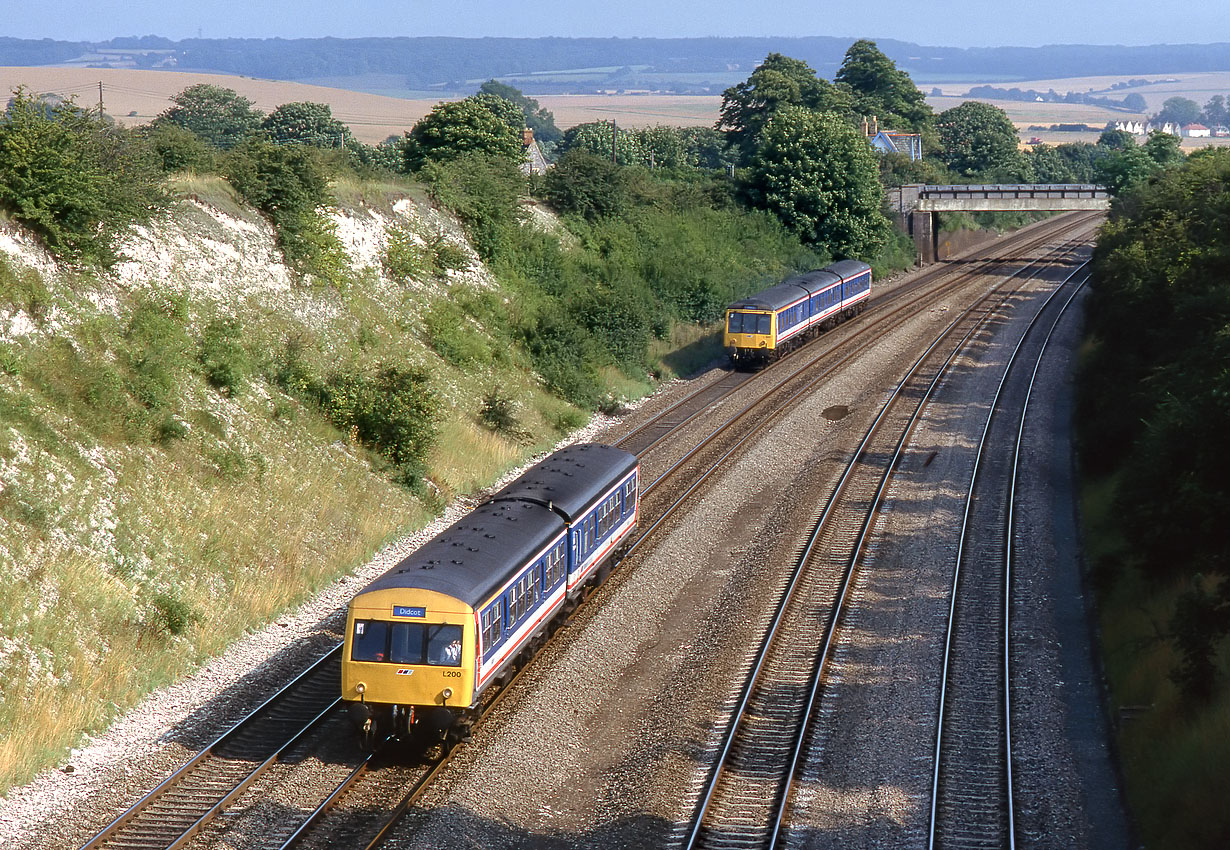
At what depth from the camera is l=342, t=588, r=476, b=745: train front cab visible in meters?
15.9

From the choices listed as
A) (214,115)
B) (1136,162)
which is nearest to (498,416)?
A: (1136,162)

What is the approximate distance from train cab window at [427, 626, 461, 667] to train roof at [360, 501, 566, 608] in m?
0.47

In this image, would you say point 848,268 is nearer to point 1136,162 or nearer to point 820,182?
point 820,182

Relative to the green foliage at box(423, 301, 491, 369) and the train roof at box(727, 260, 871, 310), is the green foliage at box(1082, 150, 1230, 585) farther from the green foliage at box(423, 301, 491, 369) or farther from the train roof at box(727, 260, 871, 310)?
the green foliage at box(423, 301, 491, 369)

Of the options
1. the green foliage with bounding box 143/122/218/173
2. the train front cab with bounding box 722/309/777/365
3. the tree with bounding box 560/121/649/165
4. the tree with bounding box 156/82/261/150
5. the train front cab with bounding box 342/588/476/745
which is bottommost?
the train front cab with bounding box 342/588/476/745

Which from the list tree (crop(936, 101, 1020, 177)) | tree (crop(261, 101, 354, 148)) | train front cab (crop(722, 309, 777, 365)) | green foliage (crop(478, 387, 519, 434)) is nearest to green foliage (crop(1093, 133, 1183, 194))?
tree (crop(936, 101, 1020, 177))

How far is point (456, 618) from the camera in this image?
15898 millimetres

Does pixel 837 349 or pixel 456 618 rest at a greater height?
pixel 837 349

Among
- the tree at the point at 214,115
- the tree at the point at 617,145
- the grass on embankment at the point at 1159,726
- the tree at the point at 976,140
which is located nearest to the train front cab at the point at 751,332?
the grass on embankment at the point at 1159,726

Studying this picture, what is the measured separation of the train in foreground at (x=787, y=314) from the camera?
4288 cm

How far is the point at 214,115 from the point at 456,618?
96.3 m

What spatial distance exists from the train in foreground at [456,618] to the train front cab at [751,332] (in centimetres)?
2350

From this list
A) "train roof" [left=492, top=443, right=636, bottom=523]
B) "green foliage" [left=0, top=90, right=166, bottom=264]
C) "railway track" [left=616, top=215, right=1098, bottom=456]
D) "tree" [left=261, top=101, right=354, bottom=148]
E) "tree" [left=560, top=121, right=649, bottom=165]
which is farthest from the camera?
"tree" [left=560, top=121, right=649, bottom=165]

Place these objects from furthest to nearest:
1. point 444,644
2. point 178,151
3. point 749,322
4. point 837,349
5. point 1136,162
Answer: point 1136,162
point 837,349
point 749,322
point 178,151
point 444,644
